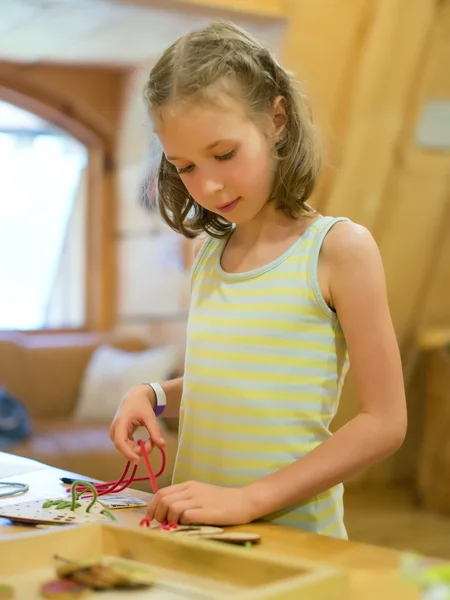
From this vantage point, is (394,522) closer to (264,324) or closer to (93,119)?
(93,119)

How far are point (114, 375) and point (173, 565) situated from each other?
354cm

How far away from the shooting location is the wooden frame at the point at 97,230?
16.7 feet

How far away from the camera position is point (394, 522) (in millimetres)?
4016

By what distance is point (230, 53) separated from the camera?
1185 mm

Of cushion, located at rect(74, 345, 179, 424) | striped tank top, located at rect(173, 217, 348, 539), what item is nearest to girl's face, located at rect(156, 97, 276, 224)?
striped tank top, located at rect(173, 217, 348, 539)

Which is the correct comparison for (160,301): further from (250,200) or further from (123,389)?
(250,200)

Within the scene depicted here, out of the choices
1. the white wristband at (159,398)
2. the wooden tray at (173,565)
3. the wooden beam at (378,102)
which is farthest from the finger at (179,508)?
the wooden beam at (378,102)

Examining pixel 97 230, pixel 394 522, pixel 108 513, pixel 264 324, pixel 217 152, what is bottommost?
pixel 394 522

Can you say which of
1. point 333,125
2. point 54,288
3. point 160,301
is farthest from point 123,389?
point 333,125

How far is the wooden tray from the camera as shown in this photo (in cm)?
73

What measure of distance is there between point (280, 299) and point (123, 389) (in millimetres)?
3167

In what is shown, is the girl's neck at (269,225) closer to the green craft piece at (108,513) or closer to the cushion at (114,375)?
the green craft piece at (108,513)

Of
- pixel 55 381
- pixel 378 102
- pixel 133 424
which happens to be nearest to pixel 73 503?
pixel 133 424

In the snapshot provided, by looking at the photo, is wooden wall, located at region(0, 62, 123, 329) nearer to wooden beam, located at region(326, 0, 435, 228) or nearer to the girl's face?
wooden beam, located at region(326, 0, 435, 228)
